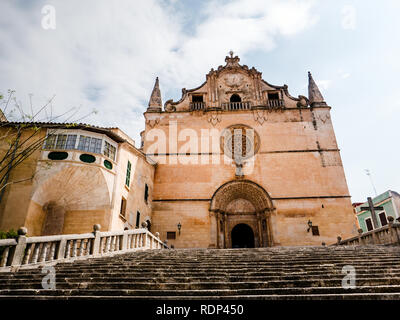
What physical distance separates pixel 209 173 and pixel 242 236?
17.5ft

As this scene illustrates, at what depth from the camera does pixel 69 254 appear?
859cm

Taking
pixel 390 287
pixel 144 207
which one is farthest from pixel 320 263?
pixel 144 207

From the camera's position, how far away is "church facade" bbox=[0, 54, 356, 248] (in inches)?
554

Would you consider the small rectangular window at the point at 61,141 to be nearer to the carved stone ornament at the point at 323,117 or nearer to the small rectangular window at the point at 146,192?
the small rectangular window at the point at 146,192

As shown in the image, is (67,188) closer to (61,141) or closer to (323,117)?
(61,141)

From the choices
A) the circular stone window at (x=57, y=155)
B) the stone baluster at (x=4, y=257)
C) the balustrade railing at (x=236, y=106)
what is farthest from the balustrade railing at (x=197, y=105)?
the stone baluster at (x=4, y=257)

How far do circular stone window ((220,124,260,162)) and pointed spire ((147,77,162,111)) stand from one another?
571 centimetres

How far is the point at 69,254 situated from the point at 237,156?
1419 cm

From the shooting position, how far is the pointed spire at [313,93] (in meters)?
21.9

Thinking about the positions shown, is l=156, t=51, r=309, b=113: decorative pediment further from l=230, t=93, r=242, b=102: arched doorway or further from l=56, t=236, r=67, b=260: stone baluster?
l=56, t=236, r=67, b=260: stone baluster

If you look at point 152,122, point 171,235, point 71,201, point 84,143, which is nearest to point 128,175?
point 84,143

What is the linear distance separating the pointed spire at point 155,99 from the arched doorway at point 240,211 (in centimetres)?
842

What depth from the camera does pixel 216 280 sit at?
5520 mm
